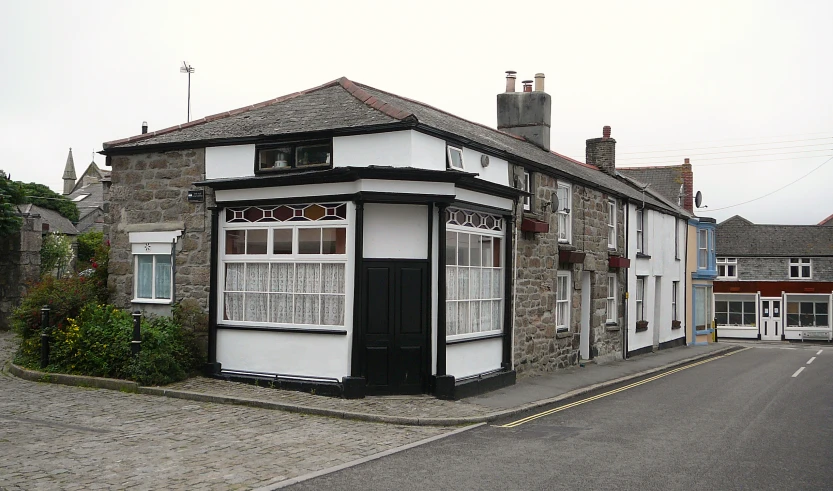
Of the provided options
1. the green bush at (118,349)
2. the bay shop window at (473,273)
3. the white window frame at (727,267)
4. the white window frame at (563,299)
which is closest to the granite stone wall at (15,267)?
the green bush at (118,349)

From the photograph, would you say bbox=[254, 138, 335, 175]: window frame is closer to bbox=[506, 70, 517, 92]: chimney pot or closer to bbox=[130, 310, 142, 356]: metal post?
bbox=[130, 310, 142, 356]: metal post

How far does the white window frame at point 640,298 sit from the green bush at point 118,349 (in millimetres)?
15609

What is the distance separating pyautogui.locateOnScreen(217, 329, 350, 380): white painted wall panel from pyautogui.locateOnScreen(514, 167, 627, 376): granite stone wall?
4604mm

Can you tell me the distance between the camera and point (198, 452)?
8500 mm

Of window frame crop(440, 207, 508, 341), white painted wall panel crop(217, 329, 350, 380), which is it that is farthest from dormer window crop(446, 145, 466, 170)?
white painted wall panel crop(217, 329, 350, 380)

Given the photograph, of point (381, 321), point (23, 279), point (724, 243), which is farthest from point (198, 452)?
point (724, 243)

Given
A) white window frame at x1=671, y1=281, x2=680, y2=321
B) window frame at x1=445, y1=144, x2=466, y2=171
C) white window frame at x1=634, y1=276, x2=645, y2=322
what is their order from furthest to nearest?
white window frame at x1=671, y1=281, x2=680, y2=321 → white window frame at x1=634, y1=276, x2=645, y2=322 → window frame at x1=445, y1=144, x2=466, y2=171

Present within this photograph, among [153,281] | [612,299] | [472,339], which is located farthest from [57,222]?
[472,339]

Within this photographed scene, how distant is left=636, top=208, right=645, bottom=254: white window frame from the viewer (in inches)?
948

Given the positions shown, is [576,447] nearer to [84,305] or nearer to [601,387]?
[601,387]

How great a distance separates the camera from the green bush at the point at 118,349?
41.1 feet

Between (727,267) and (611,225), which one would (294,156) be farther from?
(727,267)

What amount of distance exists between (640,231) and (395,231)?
47.3 feet

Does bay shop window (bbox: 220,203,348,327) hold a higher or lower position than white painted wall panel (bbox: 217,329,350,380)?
higher
